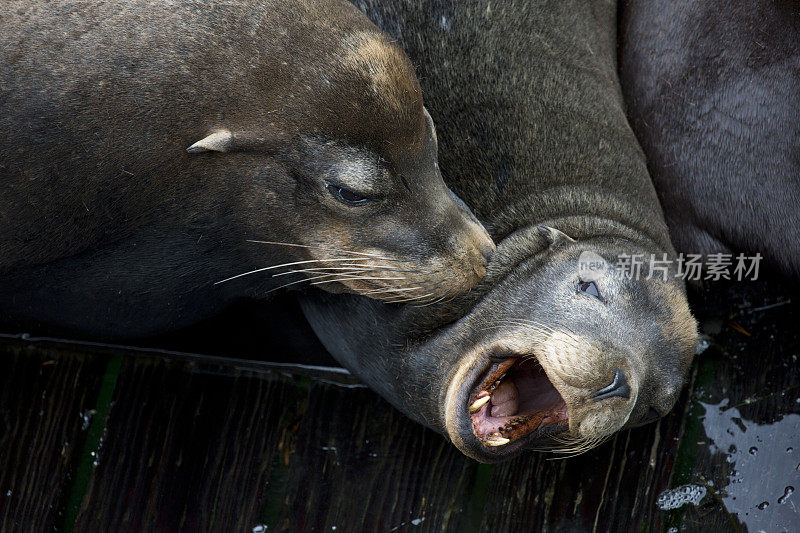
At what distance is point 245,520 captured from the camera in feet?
13.5

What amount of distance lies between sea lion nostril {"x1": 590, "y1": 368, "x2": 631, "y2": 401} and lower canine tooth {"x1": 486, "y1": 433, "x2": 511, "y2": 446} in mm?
362

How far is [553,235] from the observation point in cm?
387

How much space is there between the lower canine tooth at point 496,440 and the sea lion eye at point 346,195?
97 cm

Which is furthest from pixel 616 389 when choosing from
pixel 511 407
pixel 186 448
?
pixel 186 448

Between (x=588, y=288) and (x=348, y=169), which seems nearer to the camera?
(x=348, y=169)

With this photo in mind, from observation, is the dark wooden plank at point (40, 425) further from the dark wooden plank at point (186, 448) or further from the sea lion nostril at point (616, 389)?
the sea lion nostril at point (616, 389)

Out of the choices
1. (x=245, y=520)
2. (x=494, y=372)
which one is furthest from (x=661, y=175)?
(x=245, y=520)

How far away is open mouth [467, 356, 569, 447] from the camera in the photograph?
11.4ft

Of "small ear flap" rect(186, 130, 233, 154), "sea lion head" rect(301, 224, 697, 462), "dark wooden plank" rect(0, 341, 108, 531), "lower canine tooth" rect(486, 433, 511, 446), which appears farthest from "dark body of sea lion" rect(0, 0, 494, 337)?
"dark wooden plank" rect(0, 341, 108, 531)

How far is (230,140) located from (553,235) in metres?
1.43

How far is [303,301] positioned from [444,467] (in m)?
A: 0.98

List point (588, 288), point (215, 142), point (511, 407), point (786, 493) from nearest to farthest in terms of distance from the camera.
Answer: point (215, 142) < point (511, 407) < point (588, 288) < point (786, 493)

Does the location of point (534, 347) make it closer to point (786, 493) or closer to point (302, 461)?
point (302, 461)

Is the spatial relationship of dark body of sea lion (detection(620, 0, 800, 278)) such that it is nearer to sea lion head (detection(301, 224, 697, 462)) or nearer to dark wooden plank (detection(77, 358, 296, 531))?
sea lion head (detection(301, 224, 697, 462))
